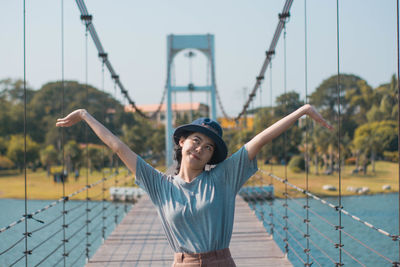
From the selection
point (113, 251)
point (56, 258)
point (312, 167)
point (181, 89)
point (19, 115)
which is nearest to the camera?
point (113, 251)

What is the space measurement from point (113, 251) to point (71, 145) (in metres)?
16.9

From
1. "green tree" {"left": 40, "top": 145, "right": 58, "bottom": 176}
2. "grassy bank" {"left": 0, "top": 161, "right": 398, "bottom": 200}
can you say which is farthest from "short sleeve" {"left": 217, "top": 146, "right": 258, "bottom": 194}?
"green tree" {"left": 40, "top": 145, "right": 58, "bottom": 176}

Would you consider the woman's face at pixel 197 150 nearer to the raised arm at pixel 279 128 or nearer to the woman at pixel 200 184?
the woman at pixel 200 184

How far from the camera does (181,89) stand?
14383 mm

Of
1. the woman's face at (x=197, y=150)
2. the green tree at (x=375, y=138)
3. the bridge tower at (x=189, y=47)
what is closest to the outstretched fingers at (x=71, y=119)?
the woman's face at (x=197, y=150)

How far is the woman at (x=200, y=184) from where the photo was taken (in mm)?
1326

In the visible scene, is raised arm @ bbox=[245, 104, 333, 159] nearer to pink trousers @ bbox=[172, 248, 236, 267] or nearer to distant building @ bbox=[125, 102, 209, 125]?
pink trousers @ bbox=[172, 248, 236, 267]

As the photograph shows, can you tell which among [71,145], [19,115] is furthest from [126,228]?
[19,115]

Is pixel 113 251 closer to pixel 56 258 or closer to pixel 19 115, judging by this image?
pixel 56 258

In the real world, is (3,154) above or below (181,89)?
below

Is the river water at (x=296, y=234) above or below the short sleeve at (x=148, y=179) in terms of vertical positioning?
below

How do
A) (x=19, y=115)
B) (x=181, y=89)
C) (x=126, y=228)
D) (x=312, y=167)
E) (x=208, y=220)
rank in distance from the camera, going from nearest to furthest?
(x=208, y=220)
(x=126, y=228)
(x=181, y=89)
(x=312, y=167)
(x=19, y=115)

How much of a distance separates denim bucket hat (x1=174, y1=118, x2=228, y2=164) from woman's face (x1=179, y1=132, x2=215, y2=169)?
0.02 meters

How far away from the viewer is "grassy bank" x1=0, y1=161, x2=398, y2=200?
16672 mm
